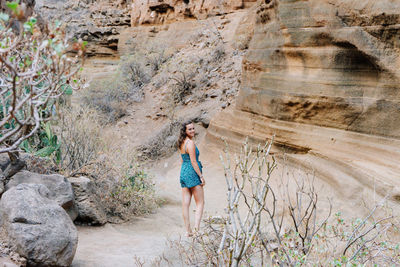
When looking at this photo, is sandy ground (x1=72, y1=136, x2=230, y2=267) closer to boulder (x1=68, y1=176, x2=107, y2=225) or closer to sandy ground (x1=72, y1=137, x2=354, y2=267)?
sandy ground (x1=72, y1=137, x2=354, y2=267)

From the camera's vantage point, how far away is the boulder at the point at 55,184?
5031 millimetres

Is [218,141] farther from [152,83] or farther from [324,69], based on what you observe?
[152,83]

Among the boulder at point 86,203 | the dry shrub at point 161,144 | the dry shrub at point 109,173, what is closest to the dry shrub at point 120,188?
the dry shrub at point 109,173

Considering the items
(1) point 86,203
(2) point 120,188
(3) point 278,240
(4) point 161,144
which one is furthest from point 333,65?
(4) point 161,144

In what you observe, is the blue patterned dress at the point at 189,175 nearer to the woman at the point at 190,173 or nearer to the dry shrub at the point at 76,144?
the woman at the point at 190,173

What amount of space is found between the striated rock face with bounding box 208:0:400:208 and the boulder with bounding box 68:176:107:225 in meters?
3.27

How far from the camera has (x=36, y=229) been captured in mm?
3633

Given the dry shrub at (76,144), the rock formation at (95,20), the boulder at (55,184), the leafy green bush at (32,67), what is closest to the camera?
the leafy green bush at (32,67)

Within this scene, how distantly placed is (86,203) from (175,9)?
1585 cm

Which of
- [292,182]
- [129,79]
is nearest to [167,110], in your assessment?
[129,79]

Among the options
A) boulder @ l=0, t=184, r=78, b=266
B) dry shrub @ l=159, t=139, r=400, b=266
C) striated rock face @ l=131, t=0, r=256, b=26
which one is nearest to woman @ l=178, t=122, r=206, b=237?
dry shrub @ l=159, t=139, r=400, b=266

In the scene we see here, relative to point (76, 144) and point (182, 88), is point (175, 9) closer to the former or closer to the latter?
point (182, 88)

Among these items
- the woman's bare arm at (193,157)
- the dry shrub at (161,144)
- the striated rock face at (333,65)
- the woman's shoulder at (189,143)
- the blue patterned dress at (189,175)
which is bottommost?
the dry shrub at (161,144)

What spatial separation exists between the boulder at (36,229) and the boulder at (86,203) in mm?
1724
